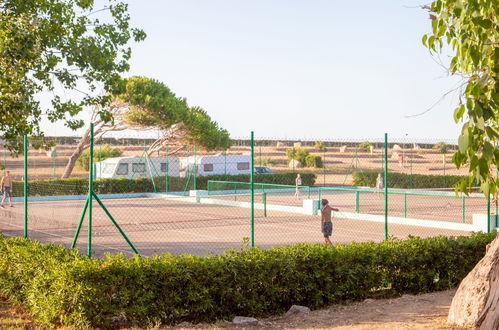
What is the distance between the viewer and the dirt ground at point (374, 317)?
7.15 metres

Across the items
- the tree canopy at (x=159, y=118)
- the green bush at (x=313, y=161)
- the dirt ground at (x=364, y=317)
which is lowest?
the dirt ground at (x=364, y=317)

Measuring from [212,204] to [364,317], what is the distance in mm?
22928

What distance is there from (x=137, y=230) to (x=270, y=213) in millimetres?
6901

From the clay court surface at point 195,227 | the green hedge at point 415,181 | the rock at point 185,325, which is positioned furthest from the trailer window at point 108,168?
the rock at point 185,325

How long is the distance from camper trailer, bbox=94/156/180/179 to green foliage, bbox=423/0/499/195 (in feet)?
106

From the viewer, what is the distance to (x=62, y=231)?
1900 cm

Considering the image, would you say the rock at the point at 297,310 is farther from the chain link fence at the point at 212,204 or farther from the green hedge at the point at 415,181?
the green hedge at the point at 415,181

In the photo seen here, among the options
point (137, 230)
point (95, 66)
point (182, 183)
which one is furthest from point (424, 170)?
point (95, 66)

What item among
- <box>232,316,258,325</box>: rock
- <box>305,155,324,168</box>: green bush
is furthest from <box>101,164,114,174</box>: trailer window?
<box>232,316,258,325</box>: rock

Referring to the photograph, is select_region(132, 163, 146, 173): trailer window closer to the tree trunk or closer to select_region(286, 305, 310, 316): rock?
the tree trunk

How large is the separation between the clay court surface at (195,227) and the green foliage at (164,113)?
1334 cm

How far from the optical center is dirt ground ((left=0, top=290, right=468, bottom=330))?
Answer: 717 centimetres

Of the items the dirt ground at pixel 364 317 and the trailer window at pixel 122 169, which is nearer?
the dirt ground at pixel 364 317

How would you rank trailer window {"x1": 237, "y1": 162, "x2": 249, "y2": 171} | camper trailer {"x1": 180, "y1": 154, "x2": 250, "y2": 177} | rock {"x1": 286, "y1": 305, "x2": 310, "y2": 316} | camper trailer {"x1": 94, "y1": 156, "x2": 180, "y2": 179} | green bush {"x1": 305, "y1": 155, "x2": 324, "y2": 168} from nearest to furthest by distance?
1. rock {"x1": 286, "y1": 305, "x2": 310, "y2": 316}
2. camper trailer {"x1": 94, "y1": 156, "x2": 180, "y2": 179}
3. camper trailer {"x1": 180, "y1": 154, "x2": 250, "y2": 177}
4. trailer window {"x1": 237, "y1": 162, "x2": 249, "y2": 171}
5. green bush {"x1": 305, "y1": 155, "x2": 324, "y2": 168}
